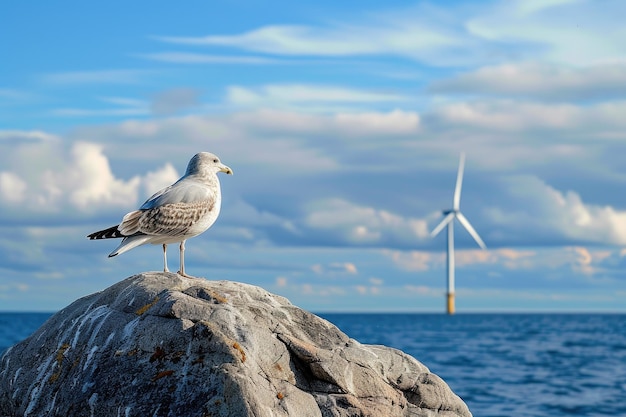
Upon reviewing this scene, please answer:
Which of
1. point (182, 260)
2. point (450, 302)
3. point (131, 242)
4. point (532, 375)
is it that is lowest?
point (532, 375)

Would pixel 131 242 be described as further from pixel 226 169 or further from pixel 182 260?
pixel 226 169

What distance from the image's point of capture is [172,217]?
1244 cm

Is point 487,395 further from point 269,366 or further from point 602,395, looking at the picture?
point 269,366

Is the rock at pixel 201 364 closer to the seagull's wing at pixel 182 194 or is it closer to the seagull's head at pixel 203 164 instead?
the seagull's wing at pixel 182 194

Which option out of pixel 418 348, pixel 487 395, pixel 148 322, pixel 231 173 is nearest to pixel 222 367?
pixel 148 322

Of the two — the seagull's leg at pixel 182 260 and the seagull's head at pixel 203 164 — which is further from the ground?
the seagull's head at pixel 203 164

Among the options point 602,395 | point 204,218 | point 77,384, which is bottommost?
point 602,395

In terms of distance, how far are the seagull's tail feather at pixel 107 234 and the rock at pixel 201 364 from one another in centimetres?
127

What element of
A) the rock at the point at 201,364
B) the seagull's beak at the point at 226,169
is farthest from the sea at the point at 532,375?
the rock at the point at 201,364

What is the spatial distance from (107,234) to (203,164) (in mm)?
1616

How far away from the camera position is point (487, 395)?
32281 millimetres

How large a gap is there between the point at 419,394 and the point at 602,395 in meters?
24.8

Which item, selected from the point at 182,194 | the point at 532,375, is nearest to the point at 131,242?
the point at 182,194

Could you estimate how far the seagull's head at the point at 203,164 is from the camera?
12.8m
